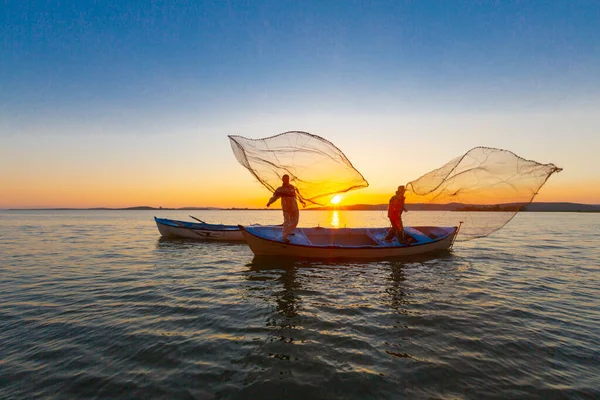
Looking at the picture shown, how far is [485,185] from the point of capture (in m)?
16.2

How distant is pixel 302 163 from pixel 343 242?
757cm

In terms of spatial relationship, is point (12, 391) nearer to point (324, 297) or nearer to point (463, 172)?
point (324, 297)

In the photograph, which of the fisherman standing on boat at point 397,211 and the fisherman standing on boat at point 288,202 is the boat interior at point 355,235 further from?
the fisherman standing on boat at point 288,202

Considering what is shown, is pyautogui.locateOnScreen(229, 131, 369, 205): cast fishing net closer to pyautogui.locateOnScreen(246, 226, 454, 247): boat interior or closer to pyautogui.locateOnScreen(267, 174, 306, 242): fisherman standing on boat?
Answer: pyautogui.locateOnScreen(267, 174, 306, 242): fisherman standing on boat

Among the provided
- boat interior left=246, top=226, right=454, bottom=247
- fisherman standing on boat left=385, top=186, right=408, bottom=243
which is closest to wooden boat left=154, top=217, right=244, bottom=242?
boat interior left=246, top=226, right=454, bottom=247

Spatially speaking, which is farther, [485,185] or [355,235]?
[355,235]

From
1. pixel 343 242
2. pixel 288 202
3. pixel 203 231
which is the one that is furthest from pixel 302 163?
pixel 203 231

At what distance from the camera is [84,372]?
5238mm

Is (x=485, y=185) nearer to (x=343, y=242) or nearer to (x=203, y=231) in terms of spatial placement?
(x=343, y=242)

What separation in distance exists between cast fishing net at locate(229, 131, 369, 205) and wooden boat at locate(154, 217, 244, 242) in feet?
37.9

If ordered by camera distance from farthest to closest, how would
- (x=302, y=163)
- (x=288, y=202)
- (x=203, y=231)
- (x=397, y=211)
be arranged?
(x=203, y=231) < (x=397, y=211) < (x=288, y=202) < (x=302, y=163)

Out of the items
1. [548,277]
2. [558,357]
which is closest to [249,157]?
[558,357]

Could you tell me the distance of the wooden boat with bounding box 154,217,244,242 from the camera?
25781 mm

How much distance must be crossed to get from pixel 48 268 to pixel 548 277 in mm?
23111
